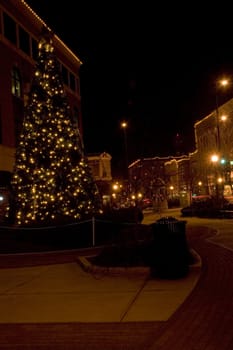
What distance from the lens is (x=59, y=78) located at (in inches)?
760

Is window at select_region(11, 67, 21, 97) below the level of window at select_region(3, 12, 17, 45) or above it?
below

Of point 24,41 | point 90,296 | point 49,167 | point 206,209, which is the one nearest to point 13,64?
point 24,41

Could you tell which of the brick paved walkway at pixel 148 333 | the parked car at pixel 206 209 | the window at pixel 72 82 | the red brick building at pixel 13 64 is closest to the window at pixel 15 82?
the red brick building at pixel 13 64

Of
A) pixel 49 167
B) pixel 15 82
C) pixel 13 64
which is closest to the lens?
pixel 49 167

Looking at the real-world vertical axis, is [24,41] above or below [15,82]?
above

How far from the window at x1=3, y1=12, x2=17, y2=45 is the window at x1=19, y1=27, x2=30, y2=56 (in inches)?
39.6

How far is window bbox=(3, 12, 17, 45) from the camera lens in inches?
1205

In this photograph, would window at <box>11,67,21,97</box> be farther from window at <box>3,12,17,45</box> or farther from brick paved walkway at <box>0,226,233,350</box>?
brick paved walkway at <box>0,226,233,350</box>

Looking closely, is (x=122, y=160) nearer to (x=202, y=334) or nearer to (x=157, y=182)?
(x=157, y=182)

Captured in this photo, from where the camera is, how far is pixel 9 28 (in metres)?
31.3

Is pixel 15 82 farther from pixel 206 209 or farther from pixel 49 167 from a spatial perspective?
pixel 49 167

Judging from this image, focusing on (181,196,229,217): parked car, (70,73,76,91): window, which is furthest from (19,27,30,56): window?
(181,196,229,217): parked car

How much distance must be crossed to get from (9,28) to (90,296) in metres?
26.7

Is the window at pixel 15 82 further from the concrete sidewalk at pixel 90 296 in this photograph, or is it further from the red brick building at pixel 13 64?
the concrete sidewalk at pixel 90 296
